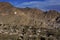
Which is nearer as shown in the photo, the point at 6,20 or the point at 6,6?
the point at 6,20

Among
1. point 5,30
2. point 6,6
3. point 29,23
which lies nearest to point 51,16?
point 6,6

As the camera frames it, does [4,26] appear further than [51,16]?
No

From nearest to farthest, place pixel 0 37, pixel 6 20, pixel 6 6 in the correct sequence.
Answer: pixel 0 37
pixel 6 20
pixel 6 6

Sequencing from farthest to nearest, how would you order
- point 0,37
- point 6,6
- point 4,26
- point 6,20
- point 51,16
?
point 51,16 → point 6,6 → point 6,20 → point 4,26 → point 0,37

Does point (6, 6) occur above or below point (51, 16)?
above

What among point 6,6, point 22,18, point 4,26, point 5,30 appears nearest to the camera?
point 5,30

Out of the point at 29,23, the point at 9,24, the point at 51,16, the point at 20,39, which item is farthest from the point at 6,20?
the point at 51,16

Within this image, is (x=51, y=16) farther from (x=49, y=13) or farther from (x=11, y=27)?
(x=11, y=27)

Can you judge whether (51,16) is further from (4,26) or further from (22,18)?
(4,26)

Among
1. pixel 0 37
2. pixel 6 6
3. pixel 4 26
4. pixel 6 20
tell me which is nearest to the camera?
pixel 0 37
